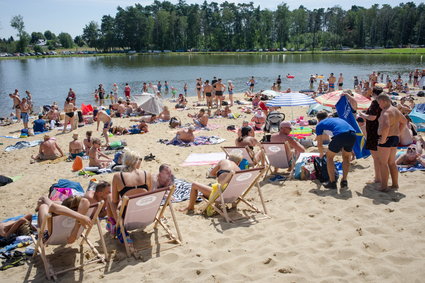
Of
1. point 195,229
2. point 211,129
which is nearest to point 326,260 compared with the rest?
point 195,229

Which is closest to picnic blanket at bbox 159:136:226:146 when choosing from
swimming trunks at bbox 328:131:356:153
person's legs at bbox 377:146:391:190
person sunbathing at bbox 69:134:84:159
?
person sunbathing at bbox 69:134:84:159

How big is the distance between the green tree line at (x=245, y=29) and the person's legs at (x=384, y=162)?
3523 inches

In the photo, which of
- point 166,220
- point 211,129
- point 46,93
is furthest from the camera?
point 46,93

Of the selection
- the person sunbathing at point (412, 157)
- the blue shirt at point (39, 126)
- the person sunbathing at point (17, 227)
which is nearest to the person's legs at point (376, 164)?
the person sunbathing at point (412, 157)

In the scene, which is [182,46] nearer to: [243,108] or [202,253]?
[243,108]

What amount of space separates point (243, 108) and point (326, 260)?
43.7 ft

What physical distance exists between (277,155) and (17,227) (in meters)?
4.25

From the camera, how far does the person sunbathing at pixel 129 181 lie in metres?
4.07

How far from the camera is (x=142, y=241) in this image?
14.1 ft

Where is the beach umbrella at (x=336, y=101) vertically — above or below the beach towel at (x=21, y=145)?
above

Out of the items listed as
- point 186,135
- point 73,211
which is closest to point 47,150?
point 186,135

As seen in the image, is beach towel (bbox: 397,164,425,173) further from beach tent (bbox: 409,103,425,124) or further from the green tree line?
the green tree line

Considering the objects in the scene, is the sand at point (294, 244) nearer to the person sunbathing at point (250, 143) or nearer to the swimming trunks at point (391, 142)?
the person sunbathing at point (250, 143)

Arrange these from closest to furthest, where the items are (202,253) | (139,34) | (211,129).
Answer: (202,253) → (211,129) → (139,34)
